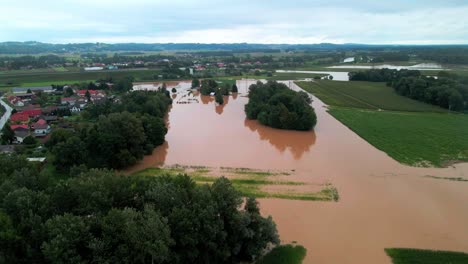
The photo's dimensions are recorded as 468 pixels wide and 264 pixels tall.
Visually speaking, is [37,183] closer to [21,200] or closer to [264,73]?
[21,200]

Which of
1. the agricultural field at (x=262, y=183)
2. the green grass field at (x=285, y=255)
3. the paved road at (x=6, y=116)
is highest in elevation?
the paved road at (x=6, y=116)

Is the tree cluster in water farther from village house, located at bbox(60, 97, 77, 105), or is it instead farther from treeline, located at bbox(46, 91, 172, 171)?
village house, located at bbox(60, 97, 77, 105)

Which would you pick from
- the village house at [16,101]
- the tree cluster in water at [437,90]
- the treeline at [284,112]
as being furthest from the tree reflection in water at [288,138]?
the village house at [16,101]

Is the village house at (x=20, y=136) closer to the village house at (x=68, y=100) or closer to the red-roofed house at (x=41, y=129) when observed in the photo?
the red-roofed house at (x=41, y=129)

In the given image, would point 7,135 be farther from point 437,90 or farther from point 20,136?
point 437,90

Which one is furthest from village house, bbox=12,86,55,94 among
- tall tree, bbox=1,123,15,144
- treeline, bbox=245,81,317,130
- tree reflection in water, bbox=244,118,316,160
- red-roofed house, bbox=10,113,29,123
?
tree reflection in water, bbox=244,118,316,160

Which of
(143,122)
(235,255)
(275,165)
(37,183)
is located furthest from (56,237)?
(143,122)

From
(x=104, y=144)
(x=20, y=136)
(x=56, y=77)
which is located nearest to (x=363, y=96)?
(x=104, y=144)
